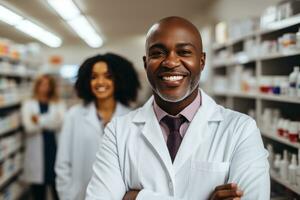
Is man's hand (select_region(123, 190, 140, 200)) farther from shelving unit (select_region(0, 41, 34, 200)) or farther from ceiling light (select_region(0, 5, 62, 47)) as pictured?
shelving unit (select_region(0, 41, 34, 200))

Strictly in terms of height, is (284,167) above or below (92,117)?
below

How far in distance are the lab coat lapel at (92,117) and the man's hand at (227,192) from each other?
1.15 meters

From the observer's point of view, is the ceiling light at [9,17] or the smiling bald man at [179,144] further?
the ceiling light at [9,17]

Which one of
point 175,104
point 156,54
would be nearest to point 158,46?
point 156,54

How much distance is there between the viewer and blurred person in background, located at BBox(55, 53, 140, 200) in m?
2.14

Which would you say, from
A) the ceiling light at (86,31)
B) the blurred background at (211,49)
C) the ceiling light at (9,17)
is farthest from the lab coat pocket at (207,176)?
the ceiling light at (86,31)

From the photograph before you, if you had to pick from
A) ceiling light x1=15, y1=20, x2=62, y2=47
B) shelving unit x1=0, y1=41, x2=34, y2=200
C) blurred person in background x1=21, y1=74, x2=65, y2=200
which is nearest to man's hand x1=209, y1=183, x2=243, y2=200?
ceiling light x1=15, y1=20, x2=62, y2=47

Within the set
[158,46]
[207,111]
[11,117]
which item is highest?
[158,46]

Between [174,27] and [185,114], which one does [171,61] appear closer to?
[174,27]

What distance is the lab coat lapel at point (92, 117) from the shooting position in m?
2.16

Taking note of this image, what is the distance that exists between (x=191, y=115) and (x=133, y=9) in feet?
4.77

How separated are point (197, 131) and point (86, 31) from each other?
222 cm

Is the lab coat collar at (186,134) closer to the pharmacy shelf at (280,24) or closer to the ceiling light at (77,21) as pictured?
the pharmacy shelf at (280,24)

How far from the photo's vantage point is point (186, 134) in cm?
125
